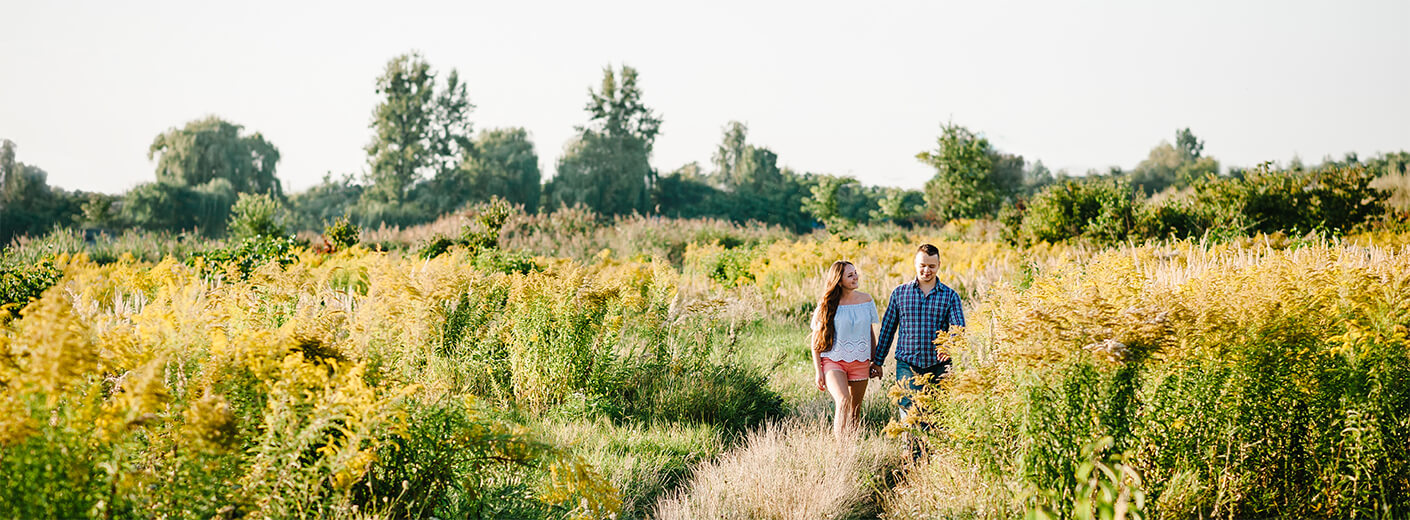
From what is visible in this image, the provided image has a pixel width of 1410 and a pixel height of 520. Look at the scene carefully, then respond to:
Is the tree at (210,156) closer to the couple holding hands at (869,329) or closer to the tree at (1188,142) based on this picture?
the couple holding hands at (869,329)

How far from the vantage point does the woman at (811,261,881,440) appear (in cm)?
511

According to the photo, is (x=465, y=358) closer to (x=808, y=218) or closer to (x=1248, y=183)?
(x=1248, y=183)

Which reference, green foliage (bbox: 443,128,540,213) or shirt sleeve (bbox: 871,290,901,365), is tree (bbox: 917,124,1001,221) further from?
shirt sleeve (bbox: 871,290,901,365)

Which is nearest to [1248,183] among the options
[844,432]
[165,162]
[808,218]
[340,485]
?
[844,432]

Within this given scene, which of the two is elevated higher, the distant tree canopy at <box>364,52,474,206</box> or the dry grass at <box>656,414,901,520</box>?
the distant tree canopy at <box>364,52,474,206</box>

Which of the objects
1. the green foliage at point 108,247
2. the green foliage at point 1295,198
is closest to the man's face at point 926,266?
the green foliage at point 1295,198

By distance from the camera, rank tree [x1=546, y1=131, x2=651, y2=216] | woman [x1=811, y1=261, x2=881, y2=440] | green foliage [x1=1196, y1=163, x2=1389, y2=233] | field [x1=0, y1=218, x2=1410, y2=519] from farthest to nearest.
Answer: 1. tree [x1=546, y1=131, x2=651, y2=216]
2. green foliage [x1=1196, y1=163, x2=1389, y2=233]
3. woman [x1=811, y1=261, x2=881, y2=440]
4. field [x1=0, y1=218, x2=1410, y2=519]

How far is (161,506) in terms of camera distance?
2096 mm

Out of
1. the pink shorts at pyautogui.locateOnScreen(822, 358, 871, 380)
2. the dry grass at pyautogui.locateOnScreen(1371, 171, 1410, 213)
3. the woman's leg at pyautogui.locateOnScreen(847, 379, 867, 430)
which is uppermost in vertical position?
the dry grass at pyautogui.locateOnScreen(1371, 171, 1410, 213)

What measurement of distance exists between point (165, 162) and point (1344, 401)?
1648 inches

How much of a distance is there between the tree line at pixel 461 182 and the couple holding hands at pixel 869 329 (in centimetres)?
1756

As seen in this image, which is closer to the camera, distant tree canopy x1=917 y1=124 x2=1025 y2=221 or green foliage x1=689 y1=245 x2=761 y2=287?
green foliage x1=689 y1=245 x2=761 y2=287

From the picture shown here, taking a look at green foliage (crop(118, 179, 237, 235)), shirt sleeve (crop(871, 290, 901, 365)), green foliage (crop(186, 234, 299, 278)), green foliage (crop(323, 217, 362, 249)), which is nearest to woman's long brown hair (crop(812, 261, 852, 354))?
shirt sleeve (crop(871, 290, 901, 365))

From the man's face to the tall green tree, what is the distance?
3701 cm
